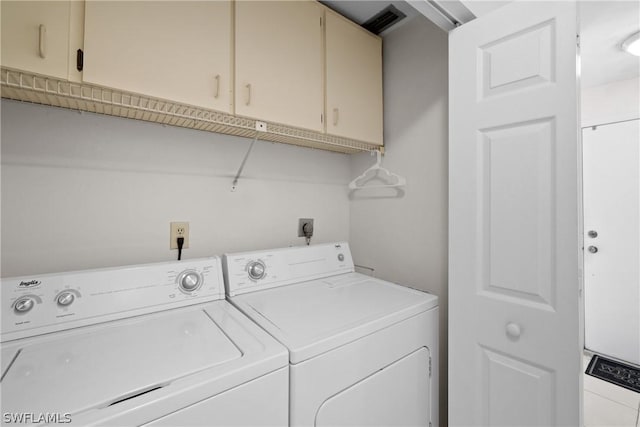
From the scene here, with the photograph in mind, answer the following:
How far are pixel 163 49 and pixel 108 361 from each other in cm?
109

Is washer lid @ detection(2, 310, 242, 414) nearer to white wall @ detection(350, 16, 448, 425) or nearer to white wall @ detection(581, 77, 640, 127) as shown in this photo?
white wall @ detection(350, 16, 448, 425)

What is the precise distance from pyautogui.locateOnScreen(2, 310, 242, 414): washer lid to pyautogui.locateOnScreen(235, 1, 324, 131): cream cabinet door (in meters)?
0.93

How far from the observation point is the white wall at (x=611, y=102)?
8.04 feet

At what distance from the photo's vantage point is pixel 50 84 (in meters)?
0.94

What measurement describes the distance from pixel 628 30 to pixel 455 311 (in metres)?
2.16

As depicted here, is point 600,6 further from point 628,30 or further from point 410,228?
point 410,228

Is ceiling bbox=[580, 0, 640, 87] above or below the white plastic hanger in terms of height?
above

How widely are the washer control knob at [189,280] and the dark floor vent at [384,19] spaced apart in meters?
1.83

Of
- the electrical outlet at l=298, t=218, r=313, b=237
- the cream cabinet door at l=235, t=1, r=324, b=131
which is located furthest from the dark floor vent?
the electrical outlet at l=298, t=218, r=313, b=237

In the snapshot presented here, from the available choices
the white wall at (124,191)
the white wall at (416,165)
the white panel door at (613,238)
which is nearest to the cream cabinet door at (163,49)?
the white wall at (124,191)

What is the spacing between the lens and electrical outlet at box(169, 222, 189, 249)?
143 centimetres

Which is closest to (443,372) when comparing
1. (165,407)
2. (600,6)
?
(165,407)

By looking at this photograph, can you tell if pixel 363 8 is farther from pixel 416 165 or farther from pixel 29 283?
pixel 29 283

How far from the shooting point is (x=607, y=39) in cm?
189
